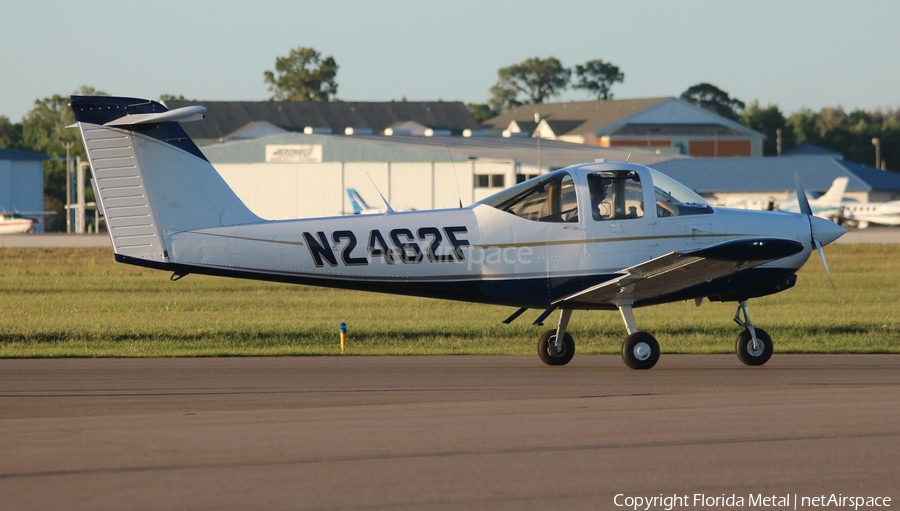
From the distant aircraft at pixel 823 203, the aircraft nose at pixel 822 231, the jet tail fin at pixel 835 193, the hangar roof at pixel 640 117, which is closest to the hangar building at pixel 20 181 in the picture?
the hangar roof at pixel 640 117

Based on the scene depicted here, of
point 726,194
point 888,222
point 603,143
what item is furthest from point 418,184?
point 603,143

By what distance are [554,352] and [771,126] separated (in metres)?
129

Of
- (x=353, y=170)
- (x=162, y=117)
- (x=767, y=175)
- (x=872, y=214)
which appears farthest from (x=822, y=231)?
(x=767, y=175)

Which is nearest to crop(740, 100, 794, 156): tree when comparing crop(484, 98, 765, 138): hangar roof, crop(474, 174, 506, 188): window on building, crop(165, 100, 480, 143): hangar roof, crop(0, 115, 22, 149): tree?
crop(484, 98, 765, 138): hangar roof

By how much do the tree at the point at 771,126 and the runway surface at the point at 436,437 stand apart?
126690mm

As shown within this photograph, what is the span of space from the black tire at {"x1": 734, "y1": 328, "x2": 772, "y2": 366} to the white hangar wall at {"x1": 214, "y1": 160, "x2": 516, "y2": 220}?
186 feet

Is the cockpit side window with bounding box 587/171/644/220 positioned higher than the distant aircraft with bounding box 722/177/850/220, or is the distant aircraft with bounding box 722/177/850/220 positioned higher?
the distant aircraft with bounding box 722/177/850/220

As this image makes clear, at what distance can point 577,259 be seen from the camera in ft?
41.8

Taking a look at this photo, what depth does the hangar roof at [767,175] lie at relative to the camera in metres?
80.9

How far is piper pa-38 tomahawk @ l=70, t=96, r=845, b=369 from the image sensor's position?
39.5 ft

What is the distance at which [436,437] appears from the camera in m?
8.27

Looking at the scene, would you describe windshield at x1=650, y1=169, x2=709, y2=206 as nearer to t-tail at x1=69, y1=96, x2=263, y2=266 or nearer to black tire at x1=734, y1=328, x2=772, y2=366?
black tire at x1=734, y1=328, x2=772, y2=366

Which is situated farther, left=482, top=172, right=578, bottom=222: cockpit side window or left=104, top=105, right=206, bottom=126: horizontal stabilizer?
left=482, top=172, right=578, bottom=222: cockpit side window

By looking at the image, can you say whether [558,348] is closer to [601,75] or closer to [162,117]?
[162,117]
